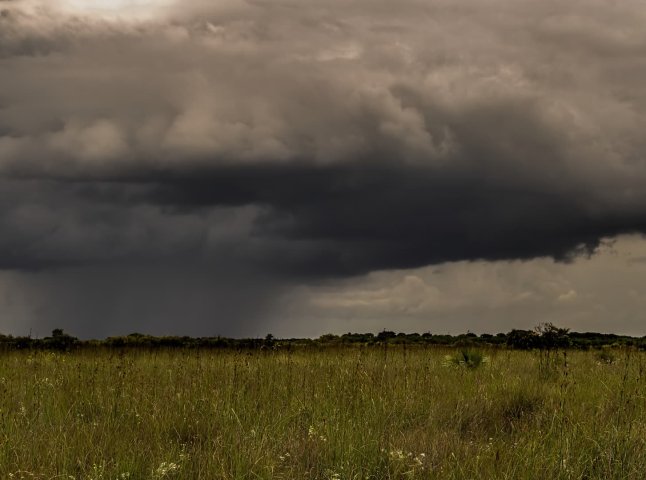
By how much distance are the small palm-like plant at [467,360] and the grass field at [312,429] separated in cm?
282

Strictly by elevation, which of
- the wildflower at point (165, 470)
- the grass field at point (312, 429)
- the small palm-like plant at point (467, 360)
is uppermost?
the small palm-like plant at point (467, 360)

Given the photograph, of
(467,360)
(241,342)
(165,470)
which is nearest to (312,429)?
(165,470)

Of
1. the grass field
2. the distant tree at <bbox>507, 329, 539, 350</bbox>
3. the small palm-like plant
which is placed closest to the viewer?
the grass field

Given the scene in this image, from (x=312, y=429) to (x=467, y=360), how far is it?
7.80 metres

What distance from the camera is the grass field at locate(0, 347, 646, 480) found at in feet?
18.9

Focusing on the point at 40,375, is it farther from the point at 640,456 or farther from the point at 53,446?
the point at 640,456

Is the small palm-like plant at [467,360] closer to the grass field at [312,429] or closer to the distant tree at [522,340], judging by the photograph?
the grass field at [312,429]

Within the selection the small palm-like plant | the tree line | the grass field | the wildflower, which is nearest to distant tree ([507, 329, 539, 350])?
the tree line

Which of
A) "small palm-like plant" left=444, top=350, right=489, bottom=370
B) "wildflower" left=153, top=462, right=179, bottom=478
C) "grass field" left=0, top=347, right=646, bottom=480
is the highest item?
"small palm-like plant" left=444, top=350, right=489, bottom=370

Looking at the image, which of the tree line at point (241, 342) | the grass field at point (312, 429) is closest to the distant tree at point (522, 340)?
the tree line at point (241, 342)

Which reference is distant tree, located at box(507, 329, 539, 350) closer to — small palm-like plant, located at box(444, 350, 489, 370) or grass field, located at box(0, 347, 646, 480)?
small palm-like plant, located at box(444, 350, 489, 370)

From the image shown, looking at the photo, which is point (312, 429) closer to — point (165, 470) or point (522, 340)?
point (165, 470)

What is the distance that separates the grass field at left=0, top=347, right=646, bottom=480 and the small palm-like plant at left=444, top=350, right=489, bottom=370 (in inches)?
111

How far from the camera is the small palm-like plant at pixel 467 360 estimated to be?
1366 centimetres
